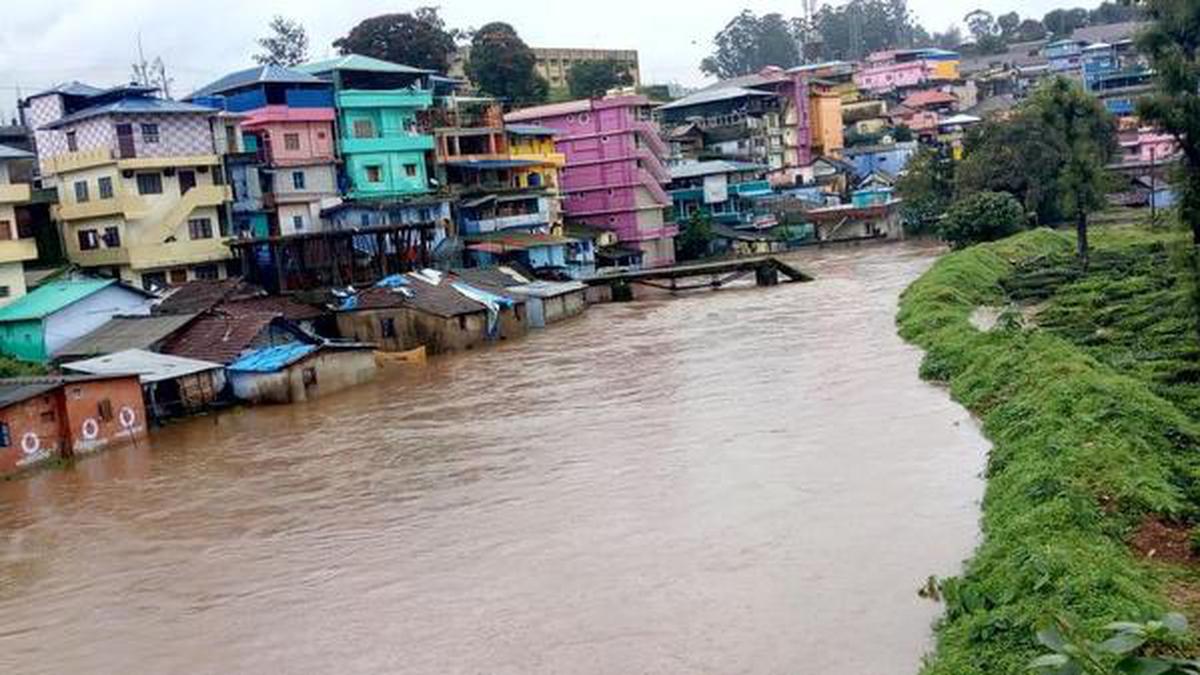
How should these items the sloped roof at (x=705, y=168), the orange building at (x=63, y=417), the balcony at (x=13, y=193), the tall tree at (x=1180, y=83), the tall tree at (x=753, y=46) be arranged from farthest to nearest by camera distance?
the tall tree at (x=753, y=46) < the sloped roof at (x=705, y=168) < the balcony at (x=13, y=193) < the orange building at (x=63, y=417) < the tall tree at (x=1180, y=83)

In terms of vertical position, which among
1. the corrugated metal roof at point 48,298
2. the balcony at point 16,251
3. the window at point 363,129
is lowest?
the corrugated metal roof at point 48,298

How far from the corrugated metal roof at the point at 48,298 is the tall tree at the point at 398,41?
28447mm

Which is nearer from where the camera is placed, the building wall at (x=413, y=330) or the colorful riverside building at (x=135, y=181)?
the building wall at (x=413, y=330)

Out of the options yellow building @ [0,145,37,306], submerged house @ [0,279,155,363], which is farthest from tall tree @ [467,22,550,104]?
submerged house @ [0,279,155,363]

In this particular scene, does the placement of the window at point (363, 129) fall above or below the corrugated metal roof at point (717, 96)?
below

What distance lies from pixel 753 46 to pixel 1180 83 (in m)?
101

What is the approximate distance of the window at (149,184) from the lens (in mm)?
33812

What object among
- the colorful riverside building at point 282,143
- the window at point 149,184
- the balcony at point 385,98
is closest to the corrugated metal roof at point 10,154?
the window at point 149,184

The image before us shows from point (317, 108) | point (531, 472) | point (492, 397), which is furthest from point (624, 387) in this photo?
point (317, 108)

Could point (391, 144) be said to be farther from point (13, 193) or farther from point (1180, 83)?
point (1180, 83)

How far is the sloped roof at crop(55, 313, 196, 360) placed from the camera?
2717cm

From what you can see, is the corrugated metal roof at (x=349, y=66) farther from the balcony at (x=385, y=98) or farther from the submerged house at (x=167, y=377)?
the submerged house at (x=167, y=377)

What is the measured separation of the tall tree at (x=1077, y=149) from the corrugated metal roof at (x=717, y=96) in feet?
97.9

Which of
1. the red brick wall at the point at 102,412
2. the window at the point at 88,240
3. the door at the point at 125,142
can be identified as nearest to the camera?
the red brick wall at the point at 102,412
